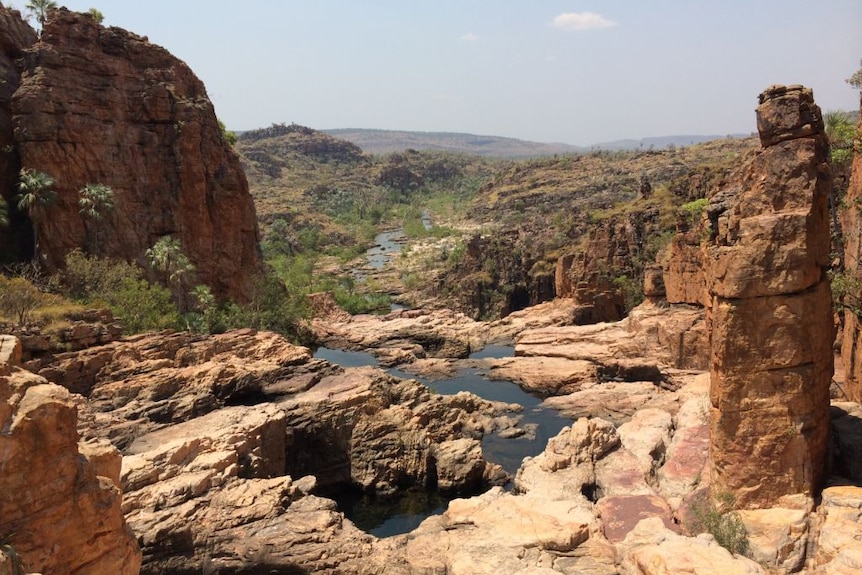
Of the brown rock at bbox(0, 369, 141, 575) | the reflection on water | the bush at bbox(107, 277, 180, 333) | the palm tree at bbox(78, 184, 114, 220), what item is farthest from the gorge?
the bush at bbox(107, 277, 180, 333)

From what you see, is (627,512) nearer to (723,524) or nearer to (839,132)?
(723,524)

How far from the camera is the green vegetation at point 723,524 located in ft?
43.9

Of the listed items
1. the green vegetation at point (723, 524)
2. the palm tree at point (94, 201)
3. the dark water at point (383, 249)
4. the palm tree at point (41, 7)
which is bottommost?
the dark water at point (383, 249)

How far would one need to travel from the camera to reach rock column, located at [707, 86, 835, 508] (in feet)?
45.5

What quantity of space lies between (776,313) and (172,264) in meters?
43.9

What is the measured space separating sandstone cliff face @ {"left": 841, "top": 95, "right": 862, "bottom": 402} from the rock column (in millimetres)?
3438

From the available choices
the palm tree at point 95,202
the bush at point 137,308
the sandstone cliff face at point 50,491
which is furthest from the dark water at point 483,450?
the palm tree at point 95,202

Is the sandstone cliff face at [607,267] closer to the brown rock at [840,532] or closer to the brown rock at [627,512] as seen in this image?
the brown rock at [627,512]

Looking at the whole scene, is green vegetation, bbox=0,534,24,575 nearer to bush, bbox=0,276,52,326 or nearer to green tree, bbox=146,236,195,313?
bush, bbox=0,276,52,326

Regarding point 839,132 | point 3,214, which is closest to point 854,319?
point 839,132

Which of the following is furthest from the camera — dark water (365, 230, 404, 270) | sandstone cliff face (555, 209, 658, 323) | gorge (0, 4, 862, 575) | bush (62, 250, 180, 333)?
dark water (365, 230, 404, 270)

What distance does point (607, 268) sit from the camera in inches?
2290

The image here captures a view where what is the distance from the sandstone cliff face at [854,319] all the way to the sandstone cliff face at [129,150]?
46.2m

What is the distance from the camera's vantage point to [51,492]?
10.4 m
